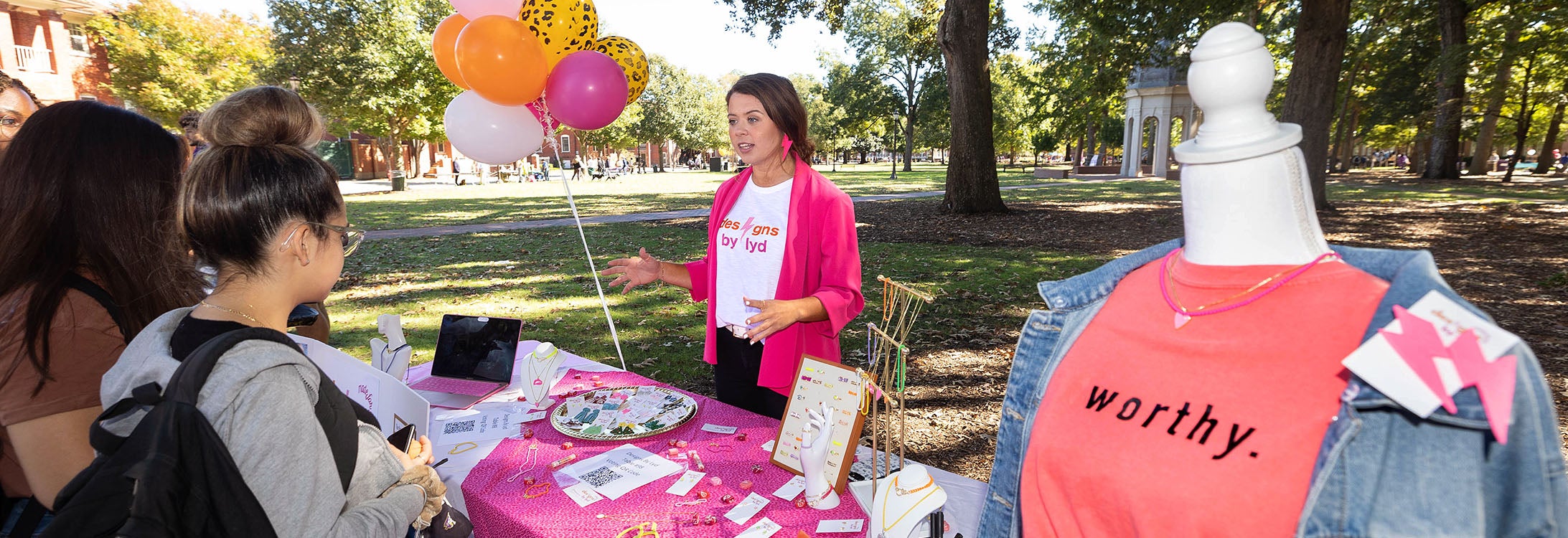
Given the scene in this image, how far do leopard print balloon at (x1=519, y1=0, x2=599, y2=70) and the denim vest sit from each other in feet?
10.5

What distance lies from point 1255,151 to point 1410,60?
35.6 metres

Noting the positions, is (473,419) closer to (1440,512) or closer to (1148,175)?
(1440,512)

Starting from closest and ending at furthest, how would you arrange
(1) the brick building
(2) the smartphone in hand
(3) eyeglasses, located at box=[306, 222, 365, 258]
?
1. (3) eyeglasses, located at box=[306, 222, 365, 258]
2. (2) the smartphone in hand
3. (1) the brick building

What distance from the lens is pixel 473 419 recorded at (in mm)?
2496

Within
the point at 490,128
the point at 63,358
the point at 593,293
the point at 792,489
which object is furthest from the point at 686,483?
the point at 593,293

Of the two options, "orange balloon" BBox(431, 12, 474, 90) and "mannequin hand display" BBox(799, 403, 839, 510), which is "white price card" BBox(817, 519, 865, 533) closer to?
"mannequin hand display" BBox(799, 403, 839, 510)

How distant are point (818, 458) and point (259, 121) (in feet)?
4.92

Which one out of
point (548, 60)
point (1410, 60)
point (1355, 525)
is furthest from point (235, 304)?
point (1410, 60)

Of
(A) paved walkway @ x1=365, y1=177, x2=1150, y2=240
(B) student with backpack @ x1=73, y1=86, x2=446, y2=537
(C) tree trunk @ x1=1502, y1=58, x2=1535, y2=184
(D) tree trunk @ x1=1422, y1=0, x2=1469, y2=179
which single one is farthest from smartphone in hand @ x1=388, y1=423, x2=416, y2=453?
(C) tree trunk @ x1=1502, y1=58, x2=1535, y2=184

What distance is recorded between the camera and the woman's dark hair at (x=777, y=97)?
8.32ft

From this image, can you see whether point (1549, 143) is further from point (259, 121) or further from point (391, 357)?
point (259, 121)

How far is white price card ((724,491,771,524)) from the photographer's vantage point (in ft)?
6.01

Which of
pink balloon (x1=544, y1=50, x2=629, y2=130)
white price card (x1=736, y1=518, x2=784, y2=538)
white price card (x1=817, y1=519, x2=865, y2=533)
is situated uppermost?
pink balloon (x1=544, y1=50, x2=629, y2=130)

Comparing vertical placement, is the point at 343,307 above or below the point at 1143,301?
below
